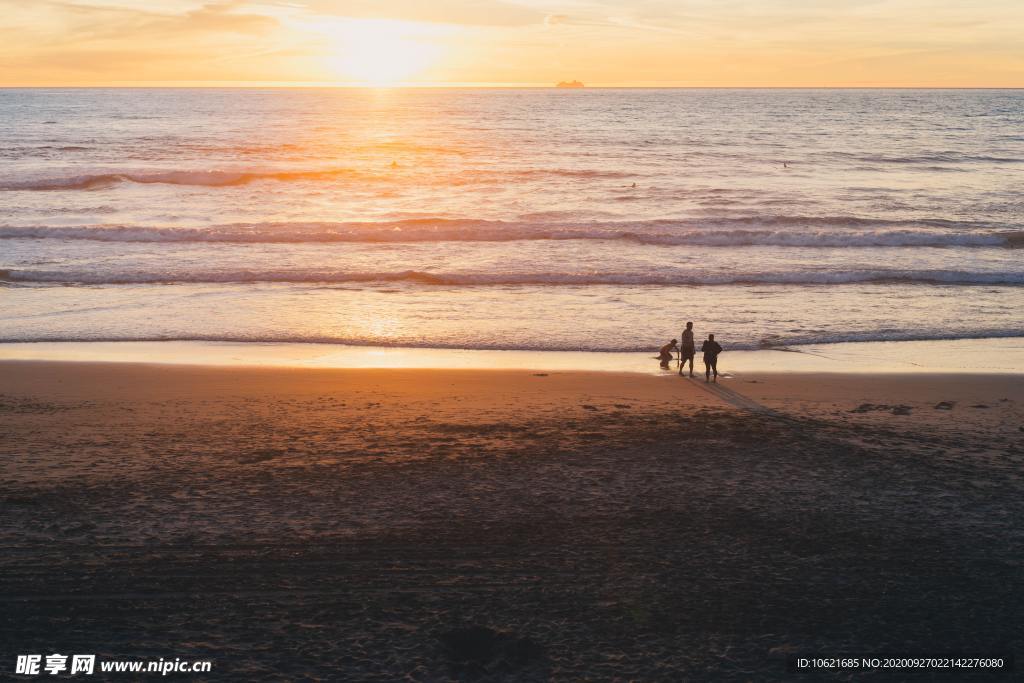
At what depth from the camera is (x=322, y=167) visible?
2239 inches

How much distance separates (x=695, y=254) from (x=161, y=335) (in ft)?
59.7

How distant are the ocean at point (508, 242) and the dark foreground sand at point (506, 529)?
571 centimetres

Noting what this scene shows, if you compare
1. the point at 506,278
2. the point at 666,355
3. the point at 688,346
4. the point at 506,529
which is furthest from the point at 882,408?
the point at 506,278

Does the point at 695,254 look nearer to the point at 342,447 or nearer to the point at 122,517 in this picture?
the point at 342,447

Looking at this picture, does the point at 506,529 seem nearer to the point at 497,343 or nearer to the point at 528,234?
the point at 497,343

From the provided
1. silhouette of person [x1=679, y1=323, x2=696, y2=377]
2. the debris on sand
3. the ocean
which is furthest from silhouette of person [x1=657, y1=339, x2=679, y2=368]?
the debris on sand

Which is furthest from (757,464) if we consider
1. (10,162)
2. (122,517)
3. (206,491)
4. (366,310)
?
(10,162)

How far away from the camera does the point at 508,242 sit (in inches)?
1319

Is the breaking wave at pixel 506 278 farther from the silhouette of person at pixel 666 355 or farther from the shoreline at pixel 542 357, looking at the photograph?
the silhouette of person at pixel 666 355

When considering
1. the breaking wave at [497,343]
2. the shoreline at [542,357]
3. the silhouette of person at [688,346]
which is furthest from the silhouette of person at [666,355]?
the breaking wave at [497,343]

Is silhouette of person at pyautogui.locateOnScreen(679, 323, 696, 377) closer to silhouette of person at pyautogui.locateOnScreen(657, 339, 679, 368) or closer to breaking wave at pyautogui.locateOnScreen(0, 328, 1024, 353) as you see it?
silhouette of person at pyautogui.locateOnScreen(657, 339, 679, 368)

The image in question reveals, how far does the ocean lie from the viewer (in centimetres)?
2155

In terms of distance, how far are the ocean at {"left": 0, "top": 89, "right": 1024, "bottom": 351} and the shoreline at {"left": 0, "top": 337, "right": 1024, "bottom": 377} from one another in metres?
0.66

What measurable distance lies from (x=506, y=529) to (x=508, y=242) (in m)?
24.1
